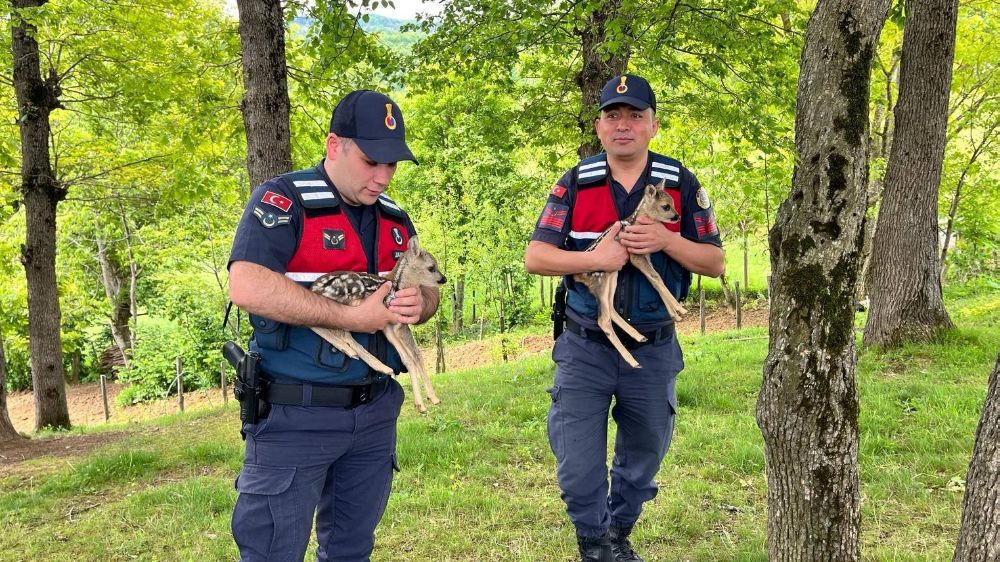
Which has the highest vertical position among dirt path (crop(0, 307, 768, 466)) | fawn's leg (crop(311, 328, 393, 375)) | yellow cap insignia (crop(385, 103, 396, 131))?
yellow cap insignia (crop(385, 103, 396, 131))

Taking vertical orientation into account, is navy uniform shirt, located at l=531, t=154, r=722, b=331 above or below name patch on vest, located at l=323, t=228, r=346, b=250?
above

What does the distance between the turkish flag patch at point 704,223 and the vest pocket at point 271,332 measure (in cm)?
235

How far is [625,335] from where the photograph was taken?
359 cm

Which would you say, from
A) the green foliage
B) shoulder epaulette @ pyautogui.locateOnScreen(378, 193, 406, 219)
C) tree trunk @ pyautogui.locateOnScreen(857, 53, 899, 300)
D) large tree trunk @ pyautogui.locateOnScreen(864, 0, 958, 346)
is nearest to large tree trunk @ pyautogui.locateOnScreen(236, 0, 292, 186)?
shoulder epaulette @ pyautogui.locateOnScreen(378, 193, 406, 219)

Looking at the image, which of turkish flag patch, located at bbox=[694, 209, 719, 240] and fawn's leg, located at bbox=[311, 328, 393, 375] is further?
turkish flag patch, located at bbox=[694, 209, 719, 240]

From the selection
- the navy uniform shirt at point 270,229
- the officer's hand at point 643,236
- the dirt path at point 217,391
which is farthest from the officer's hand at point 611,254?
the dirt path at point 217,391

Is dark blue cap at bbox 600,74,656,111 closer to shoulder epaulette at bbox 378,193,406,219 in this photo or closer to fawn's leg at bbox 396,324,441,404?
shoulder epaulette at bbox 378,193,406,219

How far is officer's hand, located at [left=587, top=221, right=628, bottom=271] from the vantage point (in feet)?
10.9

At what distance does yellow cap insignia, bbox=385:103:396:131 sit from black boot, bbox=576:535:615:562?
8.48 feet

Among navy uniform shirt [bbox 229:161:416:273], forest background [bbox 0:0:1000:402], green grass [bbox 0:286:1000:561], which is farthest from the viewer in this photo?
forest background [bbox 0:0:1000:402]

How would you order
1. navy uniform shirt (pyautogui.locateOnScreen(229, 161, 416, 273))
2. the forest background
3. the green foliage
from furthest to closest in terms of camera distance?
the green foliage → the forest background → navy uniform shirt (pyautogui.locateOnScreen(229, 161, 416, 273))

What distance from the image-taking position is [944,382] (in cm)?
712

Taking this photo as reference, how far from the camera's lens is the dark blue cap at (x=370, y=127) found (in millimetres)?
2693

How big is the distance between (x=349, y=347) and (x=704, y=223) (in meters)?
2.17
